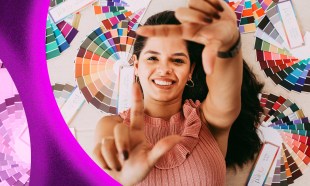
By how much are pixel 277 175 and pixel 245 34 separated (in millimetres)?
414

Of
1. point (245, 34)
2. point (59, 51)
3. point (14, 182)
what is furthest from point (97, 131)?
point (245, 34)

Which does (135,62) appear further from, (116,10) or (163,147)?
(163,147)

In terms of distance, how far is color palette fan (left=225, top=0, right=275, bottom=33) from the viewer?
3.73 ft

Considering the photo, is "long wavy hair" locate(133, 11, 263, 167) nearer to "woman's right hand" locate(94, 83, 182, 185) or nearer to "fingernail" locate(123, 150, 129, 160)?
"woman's right hand" locate(94, 83, 182, 185)

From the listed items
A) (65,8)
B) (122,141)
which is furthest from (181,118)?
(65,8)

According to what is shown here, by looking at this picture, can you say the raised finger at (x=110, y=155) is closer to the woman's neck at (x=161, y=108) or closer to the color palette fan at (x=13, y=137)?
the woman's neck at (x=161, y=108)

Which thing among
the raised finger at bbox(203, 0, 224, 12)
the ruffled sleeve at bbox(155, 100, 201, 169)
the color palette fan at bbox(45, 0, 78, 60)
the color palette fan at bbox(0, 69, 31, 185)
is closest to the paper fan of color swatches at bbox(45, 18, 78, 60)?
the color palette fan at bbox(45, 0, 78, 60)

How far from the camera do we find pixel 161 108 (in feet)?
3.78

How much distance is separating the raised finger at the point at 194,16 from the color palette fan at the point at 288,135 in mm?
420

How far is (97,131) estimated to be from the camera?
1.20 meters

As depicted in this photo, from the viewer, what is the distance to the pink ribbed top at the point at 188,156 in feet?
3.53

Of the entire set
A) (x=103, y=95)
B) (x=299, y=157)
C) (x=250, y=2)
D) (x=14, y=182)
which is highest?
(x=250, y=2)

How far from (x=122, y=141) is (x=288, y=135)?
0.51m

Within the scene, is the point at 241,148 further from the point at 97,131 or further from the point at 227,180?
the point at 97,131
